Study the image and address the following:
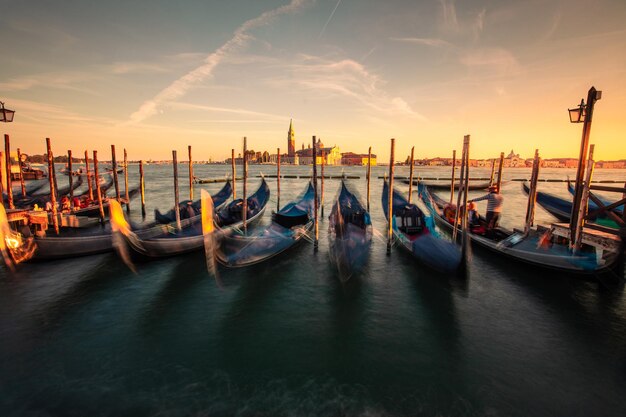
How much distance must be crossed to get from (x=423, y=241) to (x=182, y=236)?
7.70 meters

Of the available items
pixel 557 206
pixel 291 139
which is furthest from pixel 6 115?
pixel 291 139

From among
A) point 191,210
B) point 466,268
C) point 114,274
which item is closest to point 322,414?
point 466,268

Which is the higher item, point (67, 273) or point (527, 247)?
→ point (527, 247)

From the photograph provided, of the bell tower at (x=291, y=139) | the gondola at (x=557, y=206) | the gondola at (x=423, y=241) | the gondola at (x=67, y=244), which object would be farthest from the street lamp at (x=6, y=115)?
the bell tower at (x=291, y=139)

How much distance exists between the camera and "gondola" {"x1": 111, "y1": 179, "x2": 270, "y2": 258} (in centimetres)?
730

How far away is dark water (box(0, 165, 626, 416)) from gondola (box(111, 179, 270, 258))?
854mm

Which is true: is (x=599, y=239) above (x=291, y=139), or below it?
below

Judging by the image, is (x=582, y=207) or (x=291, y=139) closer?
(x=582, y=207)

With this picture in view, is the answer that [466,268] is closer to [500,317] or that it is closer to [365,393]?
[500,317]

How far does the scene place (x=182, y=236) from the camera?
9.35 m

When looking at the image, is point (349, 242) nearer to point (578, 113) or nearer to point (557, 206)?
point (578, 113)

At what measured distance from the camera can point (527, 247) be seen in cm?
837

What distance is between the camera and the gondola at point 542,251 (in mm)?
6965

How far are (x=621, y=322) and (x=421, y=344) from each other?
451cm
